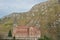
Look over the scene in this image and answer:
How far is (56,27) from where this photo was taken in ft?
497

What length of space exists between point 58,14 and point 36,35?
100153 millimetres

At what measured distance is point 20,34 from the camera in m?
110

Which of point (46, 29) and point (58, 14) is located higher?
point (58, 14)

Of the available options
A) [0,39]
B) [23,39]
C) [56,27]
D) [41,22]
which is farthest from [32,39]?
[41,22]

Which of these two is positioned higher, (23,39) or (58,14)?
(58,14)

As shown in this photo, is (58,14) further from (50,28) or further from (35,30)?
(35,30)

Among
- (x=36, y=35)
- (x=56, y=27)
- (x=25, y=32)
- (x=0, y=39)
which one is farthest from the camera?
(x=56, y=27)

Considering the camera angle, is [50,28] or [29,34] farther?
[50,28]

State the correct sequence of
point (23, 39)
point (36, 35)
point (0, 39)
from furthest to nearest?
point (36, 35) < point (23, 39) < point (0, 39)

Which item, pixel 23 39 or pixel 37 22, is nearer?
pixel 23 39

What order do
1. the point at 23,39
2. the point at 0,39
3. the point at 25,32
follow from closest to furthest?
the point at 0,39
the point at 23,39
the point at 25,32

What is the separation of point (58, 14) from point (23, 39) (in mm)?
111229

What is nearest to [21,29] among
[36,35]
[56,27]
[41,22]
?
[36,35]

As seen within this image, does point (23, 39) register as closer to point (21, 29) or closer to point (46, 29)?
point (21, 29)
